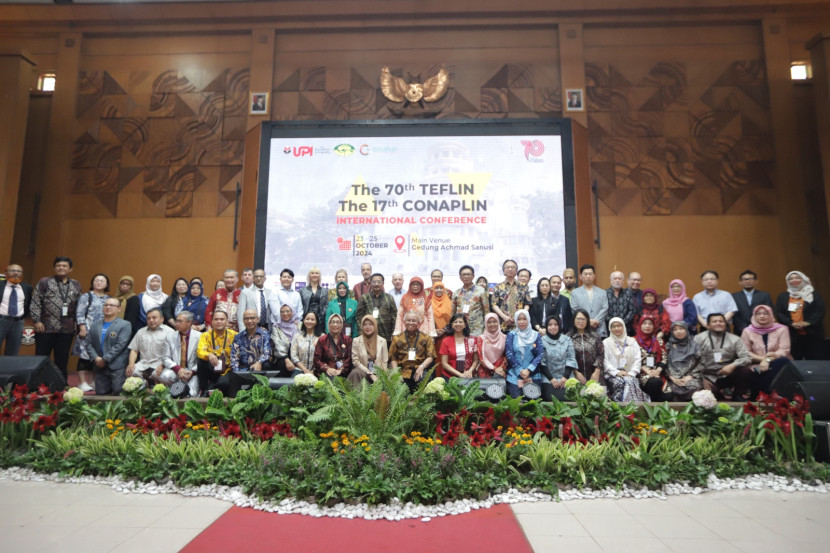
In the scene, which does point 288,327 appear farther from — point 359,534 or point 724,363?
point 724,363

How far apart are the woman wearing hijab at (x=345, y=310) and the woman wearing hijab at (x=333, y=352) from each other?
65 centimetres

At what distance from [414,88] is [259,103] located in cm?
235

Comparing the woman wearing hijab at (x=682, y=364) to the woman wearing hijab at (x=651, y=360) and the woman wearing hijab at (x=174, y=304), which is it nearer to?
the woman wearing hijab at (x=651, y=360)

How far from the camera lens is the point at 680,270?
7.17 meters

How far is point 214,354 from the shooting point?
462 cm

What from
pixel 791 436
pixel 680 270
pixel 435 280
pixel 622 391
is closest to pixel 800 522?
pixel 791 436

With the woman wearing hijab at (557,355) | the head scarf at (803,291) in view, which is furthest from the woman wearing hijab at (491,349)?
the head scarf at (803,291)

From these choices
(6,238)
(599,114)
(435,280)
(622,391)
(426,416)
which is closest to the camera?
(426,416)

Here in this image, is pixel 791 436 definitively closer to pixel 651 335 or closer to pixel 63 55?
pixel 651 335

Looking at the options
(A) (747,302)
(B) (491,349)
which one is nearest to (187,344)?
(B) (491,349)

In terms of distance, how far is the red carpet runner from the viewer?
218 centimetres

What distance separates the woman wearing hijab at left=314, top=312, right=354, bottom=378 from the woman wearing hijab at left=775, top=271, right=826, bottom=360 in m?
4.41

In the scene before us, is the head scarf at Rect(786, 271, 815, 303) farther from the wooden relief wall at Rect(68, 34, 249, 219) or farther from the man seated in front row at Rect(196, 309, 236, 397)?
the wooden relief wall at Rect(68, 34, 249, 219)

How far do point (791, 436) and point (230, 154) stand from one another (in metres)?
7.31
